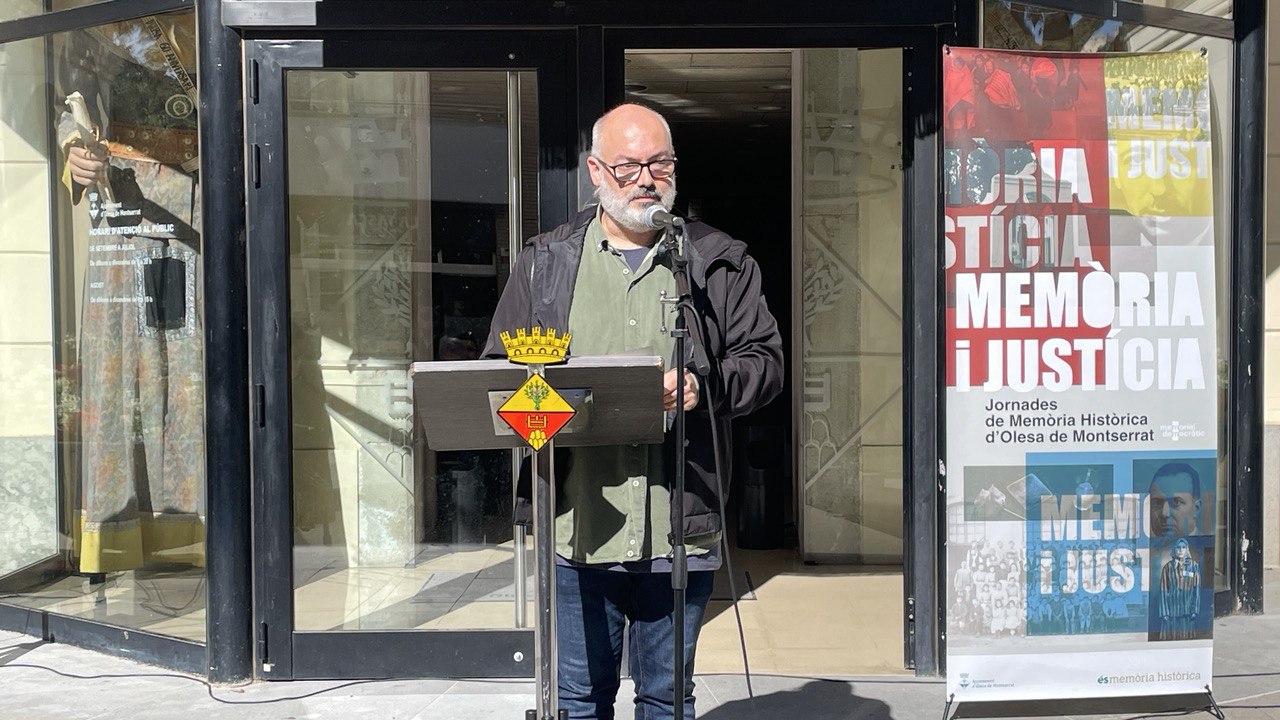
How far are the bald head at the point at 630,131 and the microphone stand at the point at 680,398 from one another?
0.26 m

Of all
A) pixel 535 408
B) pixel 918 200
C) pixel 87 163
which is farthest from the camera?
pixel 87 163

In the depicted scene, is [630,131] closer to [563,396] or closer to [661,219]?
[661,219]

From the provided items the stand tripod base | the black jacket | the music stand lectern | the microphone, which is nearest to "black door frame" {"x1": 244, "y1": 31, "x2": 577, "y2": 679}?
the black jacket

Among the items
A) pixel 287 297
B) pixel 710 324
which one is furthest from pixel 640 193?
pixel 287 297

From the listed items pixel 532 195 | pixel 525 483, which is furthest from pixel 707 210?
pixel 525 483

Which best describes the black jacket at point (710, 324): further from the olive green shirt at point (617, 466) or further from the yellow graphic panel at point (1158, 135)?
the yellow graphic panel at point (1158, 135)

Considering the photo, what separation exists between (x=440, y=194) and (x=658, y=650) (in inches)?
82.8

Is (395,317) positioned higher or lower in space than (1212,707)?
higher

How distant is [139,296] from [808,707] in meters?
2.92

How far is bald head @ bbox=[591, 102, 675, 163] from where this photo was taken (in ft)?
8.87

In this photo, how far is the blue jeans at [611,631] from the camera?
280cm

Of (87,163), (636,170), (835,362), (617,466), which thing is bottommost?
(617,466)

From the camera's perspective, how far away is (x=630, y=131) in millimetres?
2707

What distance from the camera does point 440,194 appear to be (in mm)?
4293
